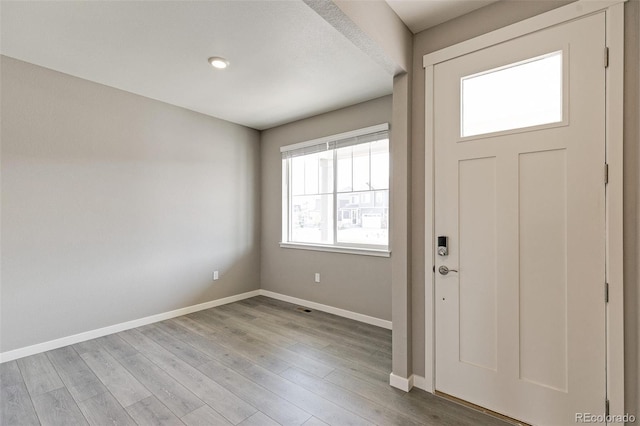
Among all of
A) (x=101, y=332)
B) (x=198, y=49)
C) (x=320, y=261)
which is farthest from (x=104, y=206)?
(x=320, y=261)

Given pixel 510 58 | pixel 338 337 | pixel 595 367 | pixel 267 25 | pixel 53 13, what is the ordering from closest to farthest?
pixel 595 367 → pixel 510 58 → pixel 53 13 → pixel 267 25 → pixel 338 337

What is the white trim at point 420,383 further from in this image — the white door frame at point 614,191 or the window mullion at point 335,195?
the window mullion at point 335,195

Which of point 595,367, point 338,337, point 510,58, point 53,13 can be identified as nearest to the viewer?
point 595,367

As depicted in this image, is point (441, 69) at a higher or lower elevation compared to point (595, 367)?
higher

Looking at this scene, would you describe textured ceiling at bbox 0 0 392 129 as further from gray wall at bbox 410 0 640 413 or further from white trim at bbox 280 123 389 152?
gray wall at bbox 410 0 640 413

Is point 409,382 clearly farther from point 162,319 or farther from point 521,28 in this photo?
point 162,319

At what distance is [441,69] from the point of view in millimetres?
2086

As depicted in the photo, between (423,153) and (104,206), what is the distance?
11.0ft

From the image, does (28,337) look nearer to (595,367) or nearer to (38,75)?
(38,75)

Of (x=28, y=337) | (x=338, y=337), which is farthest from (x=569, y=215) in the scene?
(x=28, y=337)

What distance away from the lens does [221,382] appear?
226 cm

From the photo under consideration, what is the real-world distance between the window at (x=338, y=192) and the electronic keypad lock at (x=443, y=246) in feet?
4.44

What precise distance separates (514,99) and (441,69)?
0.54 m

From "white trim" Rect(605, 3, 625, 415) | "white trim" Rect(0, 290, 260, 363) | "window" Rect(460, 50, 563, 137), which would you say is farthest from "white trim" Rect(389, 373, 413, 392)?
"white trim" Rect(0, 290, 260, 363)
